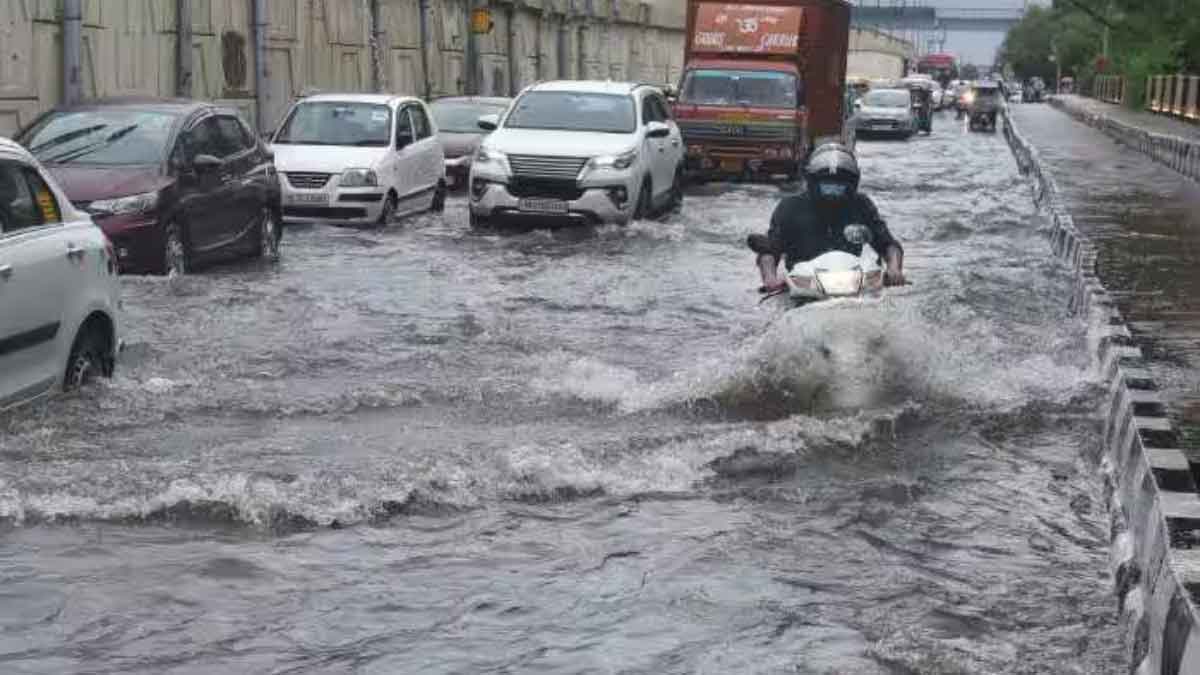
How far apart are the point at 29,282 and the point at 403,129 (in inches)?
492

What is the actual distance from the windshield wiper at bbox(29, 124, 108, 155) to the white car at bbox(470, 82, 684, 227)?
567 cm

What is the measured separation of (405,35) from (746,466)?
96.5 ft

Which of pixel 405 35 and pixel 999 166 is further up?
pixel 405 35

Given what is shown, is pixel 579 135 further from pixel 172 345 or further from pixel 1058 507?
pixel 1058 507

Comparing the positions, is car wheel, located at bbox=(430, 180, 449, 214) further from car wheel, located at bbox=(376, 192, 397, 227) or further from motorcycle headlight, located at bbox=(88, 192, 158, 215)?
motorcycle headlight, located at bbox=(88, 192, 158, 215)

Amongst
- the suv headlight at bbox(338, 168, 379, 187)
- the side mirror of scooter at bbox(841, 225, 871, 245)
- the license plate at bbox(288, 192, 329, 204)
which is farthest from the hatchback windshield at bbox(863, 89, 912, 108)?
the side mirror of scooter at bbox(841, 225, 871, 245)

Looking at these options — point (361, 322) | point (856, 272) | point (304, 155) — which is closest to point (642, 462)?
point (856, 272)

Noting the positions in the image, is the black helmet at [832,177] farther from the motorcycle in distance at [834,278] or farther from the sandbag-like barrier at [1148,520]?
the sandbag-like barrier at [1148,520]

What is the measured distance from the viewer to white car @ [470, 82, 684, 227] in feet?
63.8

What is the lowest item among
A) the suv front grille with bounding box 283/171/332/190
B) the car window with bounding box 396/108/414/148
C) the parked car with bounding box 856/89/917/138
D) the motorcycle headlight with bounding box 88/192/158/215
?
the parked car with bounding box 856/89/917/138

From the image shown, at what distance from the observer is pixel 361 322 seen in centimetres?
1320

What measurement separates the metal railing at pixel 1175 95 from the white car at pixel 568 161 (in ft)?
125

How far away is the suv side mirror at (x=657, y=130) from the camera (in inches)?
811

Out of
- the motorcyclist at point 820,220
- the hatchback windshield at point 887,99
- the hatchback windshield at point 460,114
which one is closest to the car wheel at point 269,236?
the motorcyclist at point 820,220
